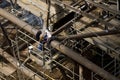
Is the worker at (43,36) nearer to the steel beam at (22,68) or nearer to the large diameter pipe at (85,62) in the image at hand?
the large diameter pipe at (85,62)

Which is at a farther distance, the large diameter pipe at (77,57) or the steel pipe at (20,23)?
the steel pipe at (20,23)

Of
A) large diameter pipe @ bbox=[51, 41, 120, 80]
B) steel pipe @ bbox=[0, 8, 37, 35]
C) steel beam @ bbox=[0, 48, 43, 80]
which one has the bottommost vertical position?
steel beam @ bbox=[0, 48, 43, 80]

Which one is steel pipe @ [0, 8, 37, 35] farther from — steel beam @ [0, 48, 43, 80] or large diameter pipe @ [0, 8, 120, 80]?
steel beam @ [0, 48, 43, 80]

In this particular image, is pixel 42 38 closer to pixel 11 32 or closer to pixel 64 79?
pixel 64 79

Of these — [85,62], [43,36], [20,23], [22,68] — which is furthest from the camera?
[22,68]

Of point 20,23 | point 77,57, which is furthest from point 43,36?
point 77,57

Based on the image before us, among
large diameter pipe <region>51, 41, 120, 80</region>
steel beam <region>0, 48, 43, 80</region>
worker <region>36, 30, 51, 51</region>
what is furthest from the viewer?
steel beam <region>0, 48, 43, 80</region>

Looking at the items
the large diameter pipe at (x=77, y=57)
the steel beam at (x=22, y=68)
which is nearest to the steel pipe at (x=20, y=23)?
the large diameter pipe at (x=77, y=57)

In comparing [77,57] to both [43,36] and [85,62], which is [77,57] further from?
[43,36]

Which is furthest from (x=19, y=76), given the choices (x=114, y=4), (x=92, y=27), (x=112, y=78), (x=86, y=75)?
(x=112, y=78)

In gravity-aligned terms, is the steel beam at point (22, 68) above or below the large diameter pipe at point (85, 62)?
below

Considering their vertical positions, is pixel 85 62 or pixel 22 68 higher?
pixel 85 62

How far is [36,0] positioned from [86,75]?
1.07 m

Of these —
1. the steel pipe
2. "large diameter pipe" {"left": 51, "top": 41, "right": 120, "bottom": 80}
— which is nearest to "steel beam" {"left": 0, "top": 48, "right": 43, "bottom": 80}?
the steel pipe
